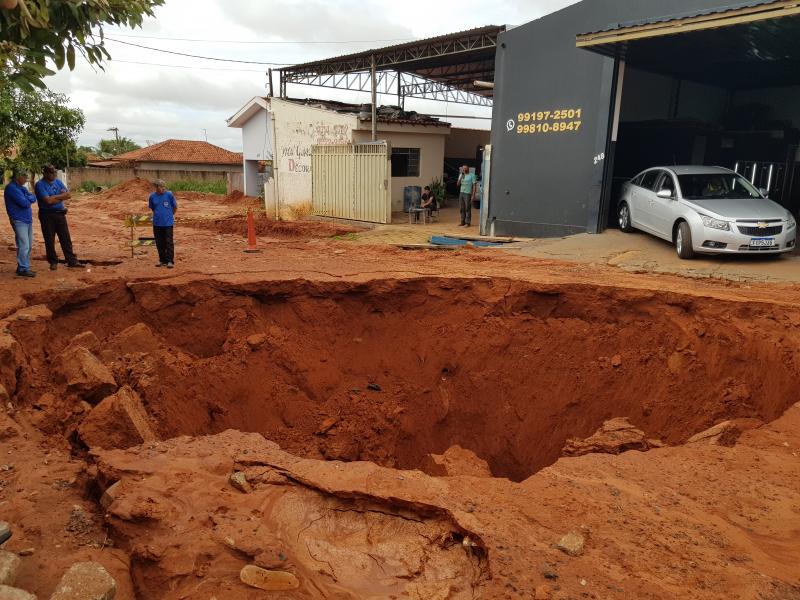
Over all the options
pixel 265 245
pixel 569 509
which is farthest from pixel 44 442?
pixel 265 245

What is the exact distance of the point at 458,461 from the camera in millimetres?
6199

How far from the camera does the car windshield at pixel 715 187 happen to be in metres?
9.88

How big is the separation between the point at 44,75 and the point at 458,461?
490cm

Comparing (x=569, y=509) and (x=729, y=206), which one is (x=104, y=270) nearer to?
(x=569, y=509)

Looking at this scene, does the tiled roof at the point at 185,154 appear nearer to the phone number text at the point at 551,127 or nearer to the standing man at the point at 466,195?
the standing man at the point at 466,195

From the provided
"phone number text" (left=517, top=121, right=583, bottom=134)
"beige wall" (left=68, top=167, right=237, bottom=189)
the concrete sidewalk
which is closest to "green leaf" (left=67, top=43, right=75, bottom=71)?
the concrete sidewalk

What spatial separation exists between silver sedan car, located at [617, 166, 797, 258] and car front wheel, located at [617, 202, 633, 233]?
521 millimetres


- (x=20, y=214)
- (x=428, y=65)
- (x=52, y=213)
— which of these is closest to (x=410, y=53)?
(x=428, y=65)

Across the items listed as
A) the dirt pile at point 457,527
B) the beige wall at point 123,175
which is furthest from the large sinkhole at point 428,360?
the beige wall at point 123,175

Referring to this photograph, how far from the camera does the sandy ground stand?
10.3ft

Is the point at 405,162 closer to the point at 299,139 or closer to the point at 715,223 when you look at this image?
the point at 299,139

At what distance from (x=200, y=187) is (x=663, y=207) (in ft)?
91.3

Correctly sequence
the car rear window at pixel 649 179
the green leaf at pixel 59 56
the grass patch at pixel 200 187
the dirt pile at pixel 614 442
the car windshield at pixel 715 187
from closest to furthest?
the green leaf at pixel 59 56, the dirt pile at pixel 614 442, the car windshield at pixel 715 187, the car rear window at pixel 649 179, the grass patch at pixel 200 187

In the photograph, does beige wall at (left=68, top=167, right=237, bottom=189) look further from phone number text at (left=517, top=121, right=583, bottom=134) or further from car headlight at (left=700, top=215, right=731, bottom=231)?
car headlight at (left=700, top=215, right=731, bottom=231)
